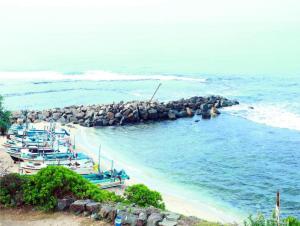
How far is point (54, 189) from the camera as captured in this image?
1819 centimetres

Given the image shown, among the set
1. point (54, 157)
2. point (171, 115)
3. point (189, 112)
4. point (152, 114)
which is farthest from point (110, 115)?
point (54, 157)

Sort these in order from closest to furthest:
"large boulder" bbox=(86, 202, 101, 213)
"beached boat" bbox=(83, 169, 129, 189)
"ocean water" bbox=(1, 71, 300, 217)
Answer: "large boulder" bbox=(86, 202, 101, 213) < "beached boat" bbox=(83, 169, 129, 189) < "ocean water" bbox=(1, 71, 300, 217)

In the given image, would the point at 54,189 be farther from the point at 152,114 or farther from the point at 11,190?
the point at 152,114

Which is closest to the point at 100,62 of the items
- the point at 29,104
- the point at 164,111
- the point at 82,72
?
the point at 82,72

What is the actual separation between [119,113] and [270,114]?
54.8ft

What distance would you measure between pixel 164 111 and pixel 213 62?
62.6 meters

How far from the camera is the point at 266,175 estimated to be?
31.8 metres

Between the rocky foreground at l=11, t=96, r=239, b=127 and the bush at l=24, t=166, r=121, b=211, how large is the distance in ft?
92.8

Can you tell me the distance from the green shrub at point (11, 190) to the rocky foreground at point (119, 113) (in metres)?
27.8

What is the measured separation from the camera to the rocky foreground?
4806 centimetres

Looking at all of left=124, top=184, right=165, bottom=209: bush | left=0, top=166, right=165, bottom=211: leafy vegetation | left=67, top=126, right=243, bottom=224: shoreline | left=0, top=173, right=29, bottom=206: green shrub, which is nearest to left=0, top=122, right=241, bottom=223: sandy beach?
left=67, top=126, right=243, bottom=224: shoreline

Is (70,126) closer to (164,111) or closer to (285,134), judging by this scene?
(164,111)

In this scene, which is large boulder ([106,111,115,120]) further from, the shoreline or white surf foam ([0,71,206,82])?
white surf foam ([0,71,206,82])

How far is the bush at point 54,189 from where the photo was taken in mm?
17922
